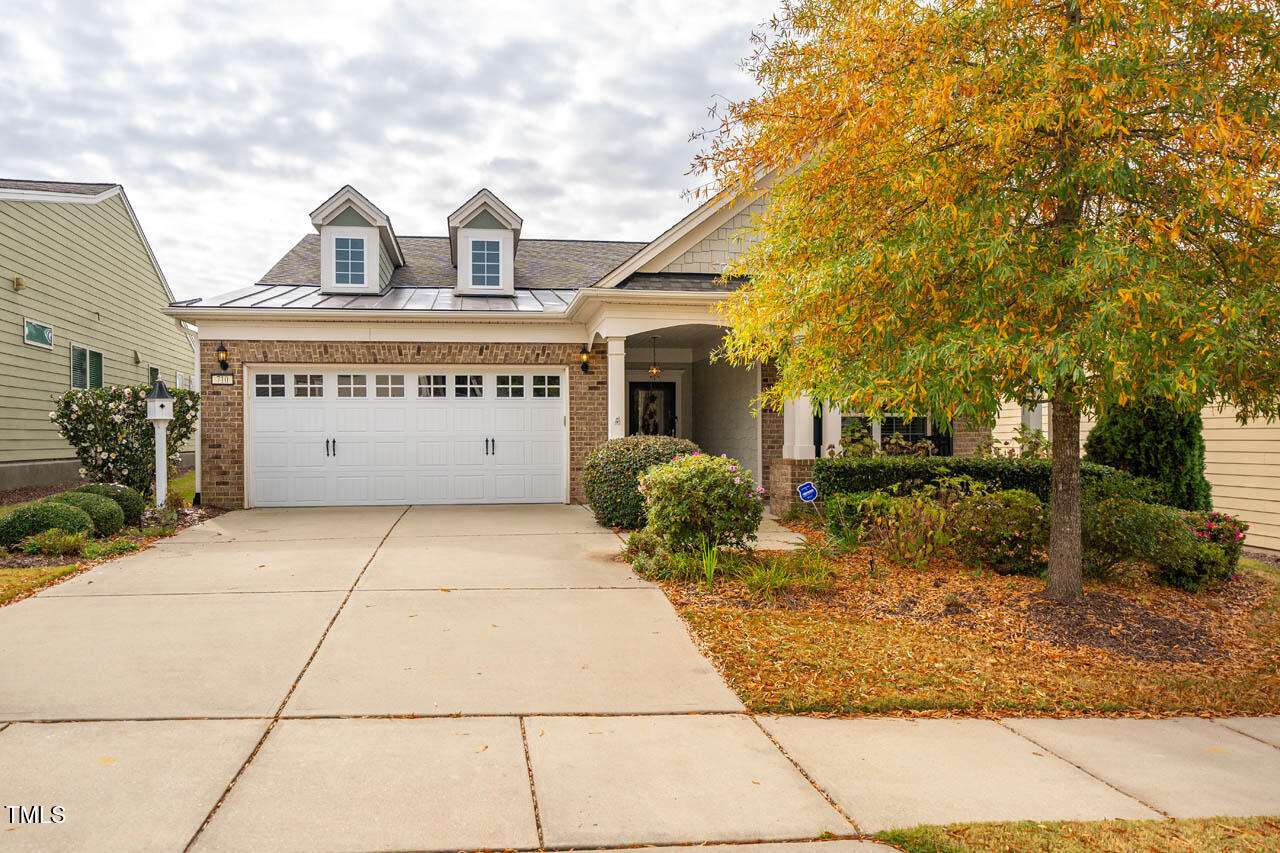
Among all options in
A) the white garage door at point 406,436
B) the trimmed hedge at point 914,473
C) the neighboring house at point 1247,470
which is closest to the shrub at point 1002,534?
the trimmed hedge at point 914,473

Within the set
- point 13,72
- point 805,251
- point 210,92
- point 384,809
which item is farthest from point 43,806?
point 13,72

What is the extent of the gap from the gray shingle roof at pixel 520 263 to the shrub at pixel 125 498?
5.65 m

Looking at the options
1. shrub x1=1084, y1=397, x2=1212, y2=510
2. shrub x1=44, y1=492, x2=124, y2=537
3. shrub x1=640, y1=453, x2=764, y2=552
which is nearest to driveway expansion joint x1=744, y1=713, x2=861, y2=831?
shrub x1=640, y1=453, x2=764, y2=552

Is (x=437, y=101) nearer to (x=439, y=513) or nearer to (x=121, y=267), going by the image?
(x=439, y=513)

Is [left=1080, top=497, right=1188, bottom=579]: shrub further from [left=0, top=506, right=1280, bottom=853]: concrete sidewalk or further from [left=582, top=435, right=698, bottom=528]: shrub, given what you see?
[left=582, top=435, right=698, bottom=528]: shrub

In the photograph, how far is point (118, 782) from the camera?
9.94 feet

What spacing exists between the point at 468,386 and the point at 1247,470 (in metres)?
11.2

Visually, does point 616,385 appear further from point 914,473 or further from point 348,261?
point 348,261

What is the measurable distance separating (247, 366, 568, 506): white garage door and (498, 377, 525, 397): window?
2 centimetres

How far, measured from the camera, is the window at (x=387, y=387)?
12680 millimetres

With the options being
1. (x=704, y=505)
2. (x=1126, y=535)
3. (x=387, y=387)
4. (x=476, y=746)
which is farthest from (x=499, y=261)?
(x=476, y=746)

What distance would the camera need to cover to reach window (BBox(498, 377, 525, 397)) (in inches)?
511

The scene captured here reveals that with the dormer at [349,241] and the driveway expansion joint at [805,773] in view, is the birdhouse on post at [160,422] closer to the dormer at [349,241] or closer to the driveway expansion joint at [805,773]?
the dormer at [349,241]

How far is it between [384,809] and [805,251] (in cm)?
475
